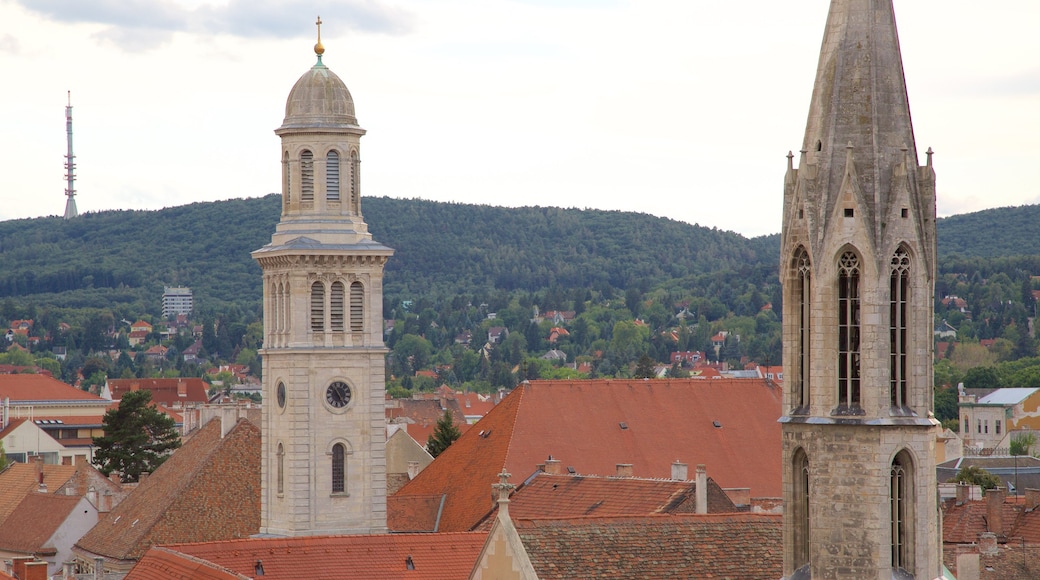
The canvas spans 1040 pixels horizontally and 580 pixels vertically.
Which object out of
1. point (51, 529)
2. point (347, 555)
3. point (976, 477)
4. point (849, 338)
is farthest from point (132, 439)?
point (849, 338)

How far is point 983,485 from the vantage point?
73.8m

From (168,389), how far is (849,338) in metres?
160

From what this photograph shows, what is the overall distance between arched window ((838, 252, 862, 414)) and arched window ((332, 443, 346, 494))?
2736 cm

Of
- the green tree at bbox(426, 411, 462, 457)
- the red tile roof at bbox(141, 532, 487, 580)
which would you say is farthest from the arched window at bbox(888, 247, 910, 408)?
the green tree at bbox(426, 411, 462, 457)

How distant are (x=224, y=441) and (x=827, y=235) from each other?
3486cm

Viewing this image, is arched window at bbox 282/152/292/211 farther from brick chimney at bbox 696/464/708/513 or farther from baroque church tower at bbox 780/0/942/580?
baroque church tower at bbox 780/0/942/580

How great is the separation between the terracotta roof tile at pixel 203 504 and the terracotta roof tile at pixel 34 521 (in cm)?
764

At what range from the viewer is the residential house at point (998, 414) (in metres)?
135

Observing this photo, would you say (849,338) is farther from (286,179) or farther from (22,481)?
(22,481)

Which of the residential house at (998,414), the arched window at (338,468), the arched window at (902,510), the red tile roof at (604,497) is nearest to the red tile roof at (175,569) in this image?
the red tile roof at (604,497)

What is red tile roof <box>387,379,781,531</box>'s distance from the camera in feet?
186

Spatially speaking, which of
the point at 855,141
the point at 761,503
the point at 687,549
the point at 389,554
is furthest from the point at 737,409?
the point at 855,141

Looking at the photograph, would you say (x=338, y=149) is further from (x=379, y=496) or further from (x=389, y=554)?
(x=389, y=554)

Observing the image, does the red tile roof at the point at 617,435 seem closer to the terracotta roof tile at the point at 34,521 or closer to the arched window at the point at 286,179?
the arched window at the point at 286,179
